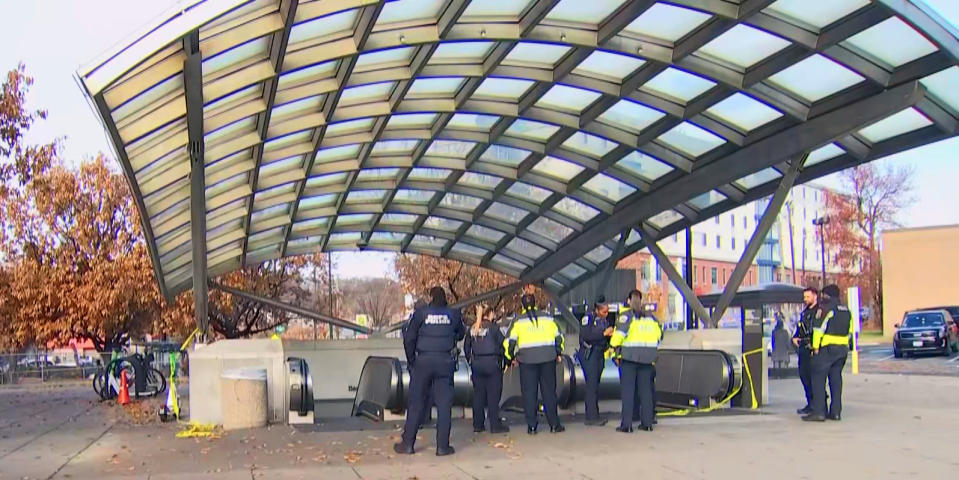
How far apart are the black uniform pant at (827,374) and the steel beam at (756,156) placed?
A: 385 cm

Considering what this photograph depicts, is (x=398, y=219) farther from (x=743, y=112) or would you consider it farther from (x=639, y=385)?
(x=639, y=385)

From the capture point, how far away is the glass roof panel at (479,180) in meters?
20.0

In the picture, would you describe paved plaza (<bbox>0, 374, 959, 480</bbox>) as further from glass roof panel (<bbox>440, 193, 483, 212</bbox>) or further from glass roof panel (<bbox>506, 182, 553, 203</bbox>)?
glass roof panel (<bbox>440, 193, 483, 212</bbox>)

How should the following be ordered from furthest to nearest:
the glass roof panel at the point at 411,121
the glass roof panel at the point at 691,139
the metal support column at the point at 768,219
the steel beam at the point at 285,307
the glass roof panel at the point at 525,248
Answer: the glass roof panel at the point at 525,248
the steel beam at the point at 285,307
the glass roof panel at the point at 411,121
the glass roof panel at the point at 691,139
the metal support column at the point at 768,219

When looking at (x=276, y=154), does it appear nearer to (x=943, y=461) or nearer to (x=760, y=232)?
(x=760, y=232)

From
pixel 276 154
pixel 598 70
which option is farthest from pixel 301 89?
pixel 598 70

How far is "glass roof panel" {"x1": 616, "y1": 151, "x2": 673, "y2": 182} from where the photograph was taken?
17.6 metres

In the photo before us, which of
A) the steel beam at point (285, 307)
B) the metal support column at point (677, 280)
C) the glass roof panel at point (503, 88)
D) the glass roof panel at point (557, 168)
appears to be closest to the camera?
the glass roof panel at point (503, 88)

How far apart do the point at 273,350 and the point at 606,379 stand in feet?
17.2

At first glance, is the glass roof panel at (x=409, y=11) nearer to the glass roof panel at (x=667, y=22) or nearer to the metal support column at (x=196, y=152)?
the metal support column at (x=196, y=152)

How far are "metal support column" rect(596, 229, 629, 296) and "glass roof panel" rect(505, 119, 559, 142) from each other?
4.19 metres

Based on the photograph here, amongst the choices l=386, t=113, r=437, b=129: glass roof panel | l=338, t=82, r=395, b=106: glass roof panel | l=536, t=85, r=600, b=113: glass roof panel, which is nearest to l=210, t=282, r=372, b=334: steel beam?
l=386, t=113, r=437, b=129: glass roof panel

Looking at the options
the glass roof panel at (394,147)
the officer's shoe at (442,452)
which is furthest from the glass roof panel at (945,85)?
the glass roof panel at (394,147)

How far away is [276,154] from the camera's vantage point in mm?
16484
